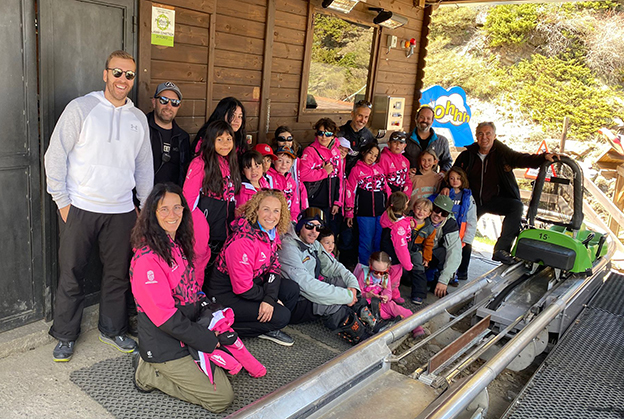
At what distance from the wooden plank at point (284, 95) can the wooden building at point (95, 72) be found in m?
0.01

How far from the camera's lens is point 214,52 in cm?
491

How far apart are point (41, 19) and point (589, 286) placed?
5.48 meters

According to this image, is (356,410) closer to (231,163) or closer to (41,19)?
(231,163)

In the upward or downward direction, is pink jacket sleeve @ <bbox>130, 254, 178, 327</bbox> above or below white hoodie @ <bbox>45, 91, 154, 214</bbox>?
below

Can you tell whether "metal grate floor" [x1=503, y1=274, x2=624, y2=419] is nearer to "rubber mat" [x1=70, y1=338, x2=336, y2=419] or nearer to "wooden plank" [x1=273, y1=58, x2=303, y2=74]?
"rubber mat" [x1=70, y1=338, x2=336, y2=419]

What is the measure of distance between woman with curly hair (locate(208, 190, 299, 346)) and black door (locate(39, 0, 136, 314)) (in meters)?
1.27

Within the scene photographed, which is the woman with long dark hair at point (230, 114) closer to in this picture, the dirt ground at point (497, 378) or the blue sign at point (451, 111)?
the dirt ground at point (497, 378)

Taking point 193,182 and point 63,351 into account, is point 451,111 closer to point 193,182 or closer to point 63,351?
point 193,182

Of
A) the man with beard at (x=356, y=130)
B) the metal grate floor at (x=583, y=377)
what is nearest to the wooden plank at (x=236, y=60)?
the man with beard at (x=356, y=130)

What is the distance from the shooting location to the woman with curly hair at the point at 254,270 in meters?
3.84

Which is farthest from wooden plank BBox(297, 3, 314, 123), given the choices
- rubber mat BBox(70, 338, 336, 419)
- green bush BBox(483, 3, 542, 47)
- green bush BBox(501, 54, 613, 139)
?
green bush BBox(483, 3, 542, 47)

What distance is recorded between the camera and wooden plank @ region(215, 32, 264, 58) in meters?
4.98

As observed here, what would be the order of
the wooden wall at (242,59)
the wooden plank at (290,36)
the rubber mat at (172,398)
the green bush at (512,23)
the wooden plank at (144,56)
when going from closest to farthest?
the rubber mat at (172,398), the wooden plank at (144,56), the wooden wall at (242,59), the wooden plank at (290,36), the green bush at (512,23)

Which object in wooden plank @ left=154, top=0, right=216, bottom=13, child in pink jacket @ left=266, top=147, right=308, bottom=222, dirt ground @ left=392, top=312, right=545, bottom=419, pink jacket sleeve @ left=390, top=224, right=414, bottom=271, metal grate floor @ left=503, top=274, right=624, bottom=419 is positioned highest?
wooden plank @ left=154, top=0, right=216, bottom=13
